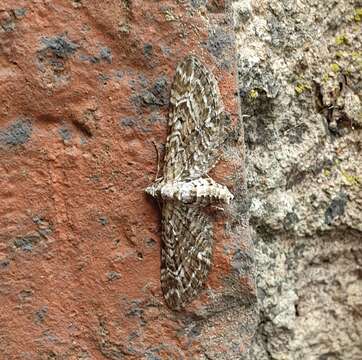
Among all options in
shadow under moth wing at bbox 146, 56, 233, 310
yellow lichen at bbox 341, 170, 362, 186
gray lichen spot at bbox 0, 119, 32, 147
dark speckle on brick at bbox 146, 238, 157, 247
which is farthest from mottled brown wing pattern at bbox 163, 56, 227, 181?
yellow lichen at bbox 341, 170, 362, 186

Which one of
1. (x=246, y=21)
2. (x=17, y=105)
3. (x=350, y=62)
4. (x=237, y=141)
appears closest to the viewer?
(x=17, y=105)

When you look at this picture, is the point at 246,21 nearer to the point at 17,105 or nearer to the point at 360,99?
the point at 360,99

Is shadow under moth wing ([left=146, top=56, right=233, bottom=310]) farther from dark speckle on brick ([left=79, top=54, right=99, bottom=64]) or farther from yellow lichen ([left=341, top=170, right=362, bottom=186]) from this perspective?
yellow lichen ([left=341, top=170, right=362, bottom=186])

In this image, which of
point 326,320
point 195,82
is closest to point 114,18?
point 195,82

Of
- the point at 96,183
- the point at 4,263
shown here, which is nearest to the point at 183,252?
the point at 96,183

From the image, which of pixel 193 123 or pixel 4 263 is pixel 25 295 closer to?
pixel 4 263

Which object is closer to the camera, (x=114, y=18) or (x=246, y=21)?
(x=114, y=18)
